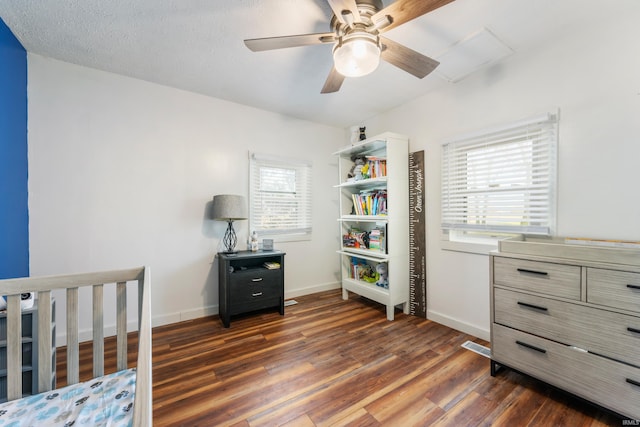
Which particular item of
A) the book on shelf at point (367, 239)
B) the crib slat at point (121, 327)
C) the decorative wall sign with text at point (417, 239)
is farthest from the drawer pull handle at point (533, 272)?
the crib slat at point (121, 327)

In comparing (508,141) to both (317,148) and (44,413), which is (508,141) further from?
(44,413)

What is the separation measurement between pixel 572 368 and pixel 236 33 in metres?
3.10

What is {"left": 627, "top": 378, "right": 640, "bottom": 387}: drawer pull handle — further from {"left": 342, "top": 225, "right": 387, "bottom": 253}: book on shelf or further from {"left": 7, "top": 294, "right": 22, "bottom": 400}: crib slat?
{"left": 7, "top": 294, "right": 22, "bottom": 400}: crib slat

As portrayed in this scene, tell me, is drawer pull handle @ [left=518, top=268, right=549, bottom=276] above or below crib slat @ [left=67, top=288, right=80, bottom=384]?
above

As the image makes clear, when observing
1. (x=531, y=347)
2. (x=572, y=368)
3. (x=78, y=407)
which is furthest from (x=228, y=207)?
(x=572, y=368)

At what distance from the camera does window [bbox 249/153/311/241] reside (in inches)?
128

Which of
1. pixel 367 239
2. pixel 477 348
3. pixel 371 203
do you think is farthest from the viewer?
pixel 367 239

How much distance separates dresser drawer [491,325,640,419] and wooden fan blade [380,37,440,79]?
6.22 feet

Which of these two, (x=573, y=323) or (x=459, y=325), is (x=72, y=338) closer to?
(x=573, y=323)

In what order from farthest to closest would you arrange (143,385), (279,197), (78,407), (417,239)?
(279,197)
(417,239)
(78,407)
(143,385)

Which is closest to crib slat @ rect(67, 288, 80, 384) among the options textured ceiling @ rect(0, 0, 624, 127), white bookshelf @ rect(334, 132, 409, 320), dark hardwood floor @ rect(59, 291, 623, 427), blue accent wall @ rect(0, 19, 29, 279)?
dark hardwood floor @ rect(59, 291, 623, 427)

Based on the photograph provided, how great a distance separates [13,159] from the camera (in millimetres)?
1899

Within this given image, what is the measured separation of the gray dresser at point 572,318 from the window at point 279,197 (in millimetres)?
2349

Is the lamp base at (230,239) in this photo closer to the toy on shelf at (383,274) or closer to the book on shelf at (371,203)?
the book on shelf at (371,203)
